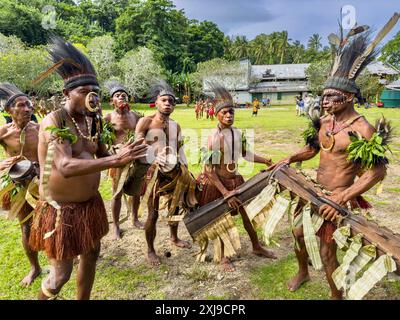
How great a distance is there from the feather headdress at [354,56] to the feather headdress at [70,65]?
7.16 ft

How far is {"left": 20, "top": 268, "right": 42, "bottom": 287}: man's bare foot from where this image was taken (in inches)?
136

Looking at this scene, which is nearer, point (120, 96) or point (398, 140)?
point (120, 96)

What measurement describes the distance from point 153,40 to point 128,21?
6.05 meters

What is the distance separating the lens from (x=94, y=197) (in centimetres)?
279

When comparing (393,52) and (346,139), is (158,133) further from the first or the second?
(393,52)

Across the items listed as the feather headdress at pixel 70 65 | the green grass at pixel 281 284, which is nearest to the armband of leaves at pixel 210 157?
the green grass at pixel 281 284

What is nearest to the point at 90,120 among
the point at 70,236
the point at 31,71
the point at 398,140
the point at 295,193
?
the point at 70,236

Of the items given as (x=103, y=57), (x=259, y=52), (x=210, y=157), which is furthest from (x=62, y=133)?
(x=259, y=52)

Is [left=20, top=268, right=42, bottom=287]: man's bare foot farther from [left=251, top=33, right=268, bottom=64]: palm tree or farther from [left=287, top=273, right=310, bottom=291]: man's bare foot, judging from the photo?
[left=251, top=33, right=268, bottom=64]: palm tree

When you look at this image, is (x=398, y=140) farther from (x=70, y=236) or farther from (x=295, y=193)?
(x=70, y=236)

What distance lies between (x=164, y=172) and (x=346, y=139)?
6.36ft

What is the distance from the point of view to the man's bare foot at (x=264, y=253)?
13.4 ft

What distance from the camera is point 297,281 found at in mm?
3439

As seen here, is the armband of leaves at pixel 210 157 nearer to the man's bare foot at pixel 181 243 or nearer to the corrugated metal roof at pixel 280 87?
the man's bare foot at pixel 181 243
